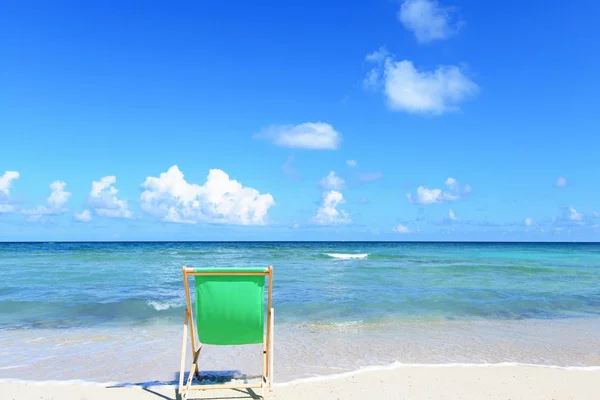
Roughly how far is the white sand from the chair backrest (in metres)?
0.69

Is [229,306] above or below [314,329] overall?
above

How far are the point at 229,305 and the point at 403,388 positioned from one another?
6.93 ft

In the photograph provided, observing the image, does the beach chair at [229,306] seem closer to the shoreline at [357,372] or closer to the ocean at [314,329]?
the shoreline at [357,372]

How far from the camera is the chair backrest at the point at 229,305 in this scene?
4.38 meters

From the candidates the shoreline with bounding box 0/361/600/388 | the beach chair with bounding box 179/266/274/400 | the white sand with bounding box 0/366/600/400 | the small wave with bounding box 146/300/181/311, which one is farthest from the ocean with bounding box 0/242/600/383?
the beach chair with bounding box 179/266/274/400

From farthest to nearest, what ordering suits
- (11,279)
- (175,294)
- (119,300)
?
(11,279) < (175,294) < (119,300)

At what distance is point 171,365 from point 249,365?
3.33 feet

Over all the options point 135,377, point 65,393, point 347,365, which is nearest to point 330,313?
point 347,365

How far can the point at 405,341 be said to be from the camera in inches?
276

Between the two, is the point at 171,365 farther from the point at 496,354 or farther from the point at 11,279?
the point at 11,279

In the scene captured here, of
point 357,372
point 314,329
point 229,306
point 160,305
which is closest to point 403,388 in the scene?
point 357,372

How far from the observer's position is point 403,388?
187 inches

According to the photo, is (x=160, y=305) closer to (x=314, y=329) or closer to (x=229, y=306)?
(x=314, y=329)

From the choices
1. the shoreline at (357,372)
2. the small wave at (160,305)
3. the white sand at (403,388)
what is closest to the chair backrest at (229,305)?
the white sand at (403,388)
